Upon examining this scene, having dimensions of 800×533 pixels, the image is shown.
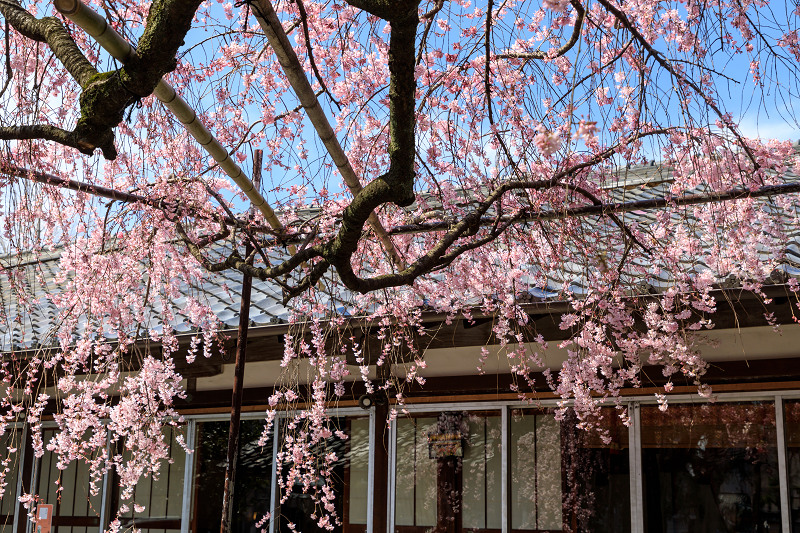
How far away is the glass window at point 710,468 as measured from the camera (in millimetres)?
4703

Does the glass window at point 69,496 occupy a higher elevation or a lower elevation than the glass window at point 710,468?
lower

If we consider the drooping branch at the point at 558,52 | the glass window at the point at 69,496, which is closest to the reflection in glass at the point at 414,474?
the glass window at the point at 69,496

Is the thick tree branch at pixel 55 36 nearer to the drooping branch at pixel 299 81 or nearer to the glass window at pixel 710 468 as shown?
the drooping branch at pixel 299 81

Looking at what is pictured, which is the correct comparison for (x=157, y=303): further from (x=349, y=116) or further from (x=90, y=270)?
(x=349, y=116)

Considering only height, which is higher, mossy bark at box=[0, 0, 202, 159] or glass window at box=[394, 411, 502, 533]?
mossy bark at box=[0, 0, 202, 159]

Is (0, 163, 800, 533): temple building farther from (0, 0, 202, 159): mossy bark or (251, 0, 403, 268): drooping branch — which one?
(0, 0, 202, 159): mossy bark

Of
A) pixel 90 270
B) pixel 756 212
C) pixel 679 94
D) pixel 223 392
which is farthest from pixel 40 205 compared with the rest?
pixel 223 392

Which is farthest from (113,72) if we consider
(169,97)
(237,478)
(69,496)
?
(69,496)

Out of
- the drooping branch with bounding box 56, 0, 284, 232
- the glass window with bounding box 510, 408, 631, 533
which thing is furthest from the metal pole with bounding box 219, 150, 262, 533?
the glass window with bounding box 510, 408, 631, 533

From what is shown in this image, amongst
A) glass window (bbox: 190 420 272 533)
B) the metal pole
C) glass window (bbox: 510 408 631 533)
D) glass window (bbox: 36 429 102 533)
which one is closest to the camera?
the metal pole

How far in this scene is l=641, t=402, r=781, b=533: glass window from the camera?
4703 mm

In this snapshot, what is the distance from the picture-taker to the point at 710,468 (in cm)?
493

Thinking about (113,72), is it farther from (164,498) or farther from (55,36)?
(164,498)

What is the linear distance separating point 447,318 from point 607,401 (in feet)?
5.28
